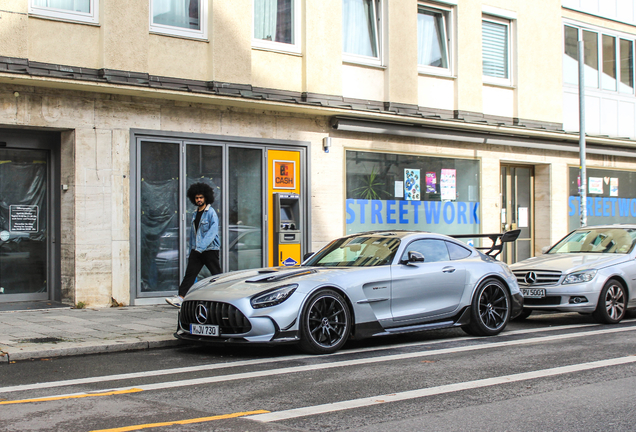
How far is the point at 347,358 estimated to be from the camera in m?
7.48

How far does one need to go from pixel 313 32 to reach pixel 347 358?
29.6 ft

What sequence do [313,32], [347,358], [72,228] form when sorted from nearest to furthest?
[347,358] < [72,228] < [313,32]

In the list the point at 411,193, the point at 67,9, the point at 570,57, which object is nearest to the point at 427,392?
the point at 67,9

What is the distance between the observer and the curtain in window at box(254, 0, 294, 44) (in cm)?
1430

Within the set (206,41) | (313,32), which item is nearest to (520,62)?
(313,32)

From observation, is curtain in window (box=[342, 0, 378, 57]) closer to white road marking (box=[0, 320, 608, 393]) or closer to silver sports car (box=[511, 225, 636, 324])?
silver sports car (box=[511, 225, 636, 324])

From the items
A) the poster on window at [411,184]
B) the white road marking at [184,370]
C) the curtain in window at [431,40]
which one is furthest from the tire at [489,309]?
the curtain in window at [431,40]

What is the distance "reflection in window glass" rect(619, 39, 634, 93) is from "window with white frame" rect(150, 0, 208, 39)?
1345 centimetres

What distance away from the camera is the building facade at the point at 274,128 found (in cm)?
1217

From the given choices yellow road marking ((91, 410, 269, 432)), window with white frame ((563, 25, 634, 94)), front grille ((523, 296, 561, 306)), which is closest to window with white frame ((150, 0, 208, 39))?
front grille ((523, 296, 561, 306))

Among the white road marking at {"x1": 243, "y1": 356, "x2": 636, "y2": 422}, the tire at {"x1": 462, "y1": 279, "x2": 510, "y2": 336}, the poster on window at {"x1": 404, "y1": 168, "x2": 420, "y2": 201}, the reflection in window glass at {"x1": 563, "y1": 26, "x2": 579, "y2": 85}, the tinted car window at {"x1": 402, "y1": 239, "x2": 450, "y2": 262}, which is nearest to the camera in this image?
the white road marking at {"x1": 243, "y1": 356, "x2": 636, "y2": 422}

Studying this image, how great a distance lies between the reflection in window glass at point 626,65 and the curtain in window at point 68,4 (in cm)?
1557

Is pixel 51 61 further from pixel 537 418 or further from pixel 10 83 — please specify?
pixel 537 418

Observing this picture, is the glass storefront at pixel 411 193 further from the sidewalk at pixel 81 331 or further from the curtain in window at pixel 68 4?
the curtain in window at pixel 68 4
